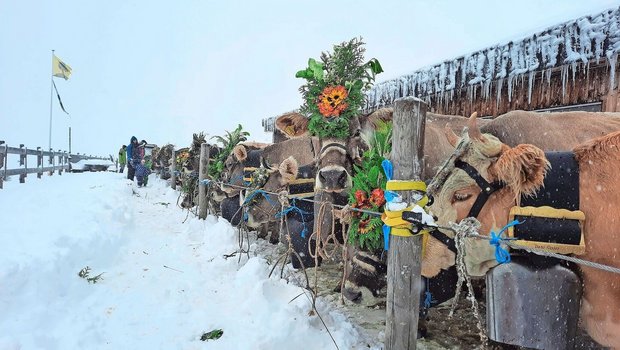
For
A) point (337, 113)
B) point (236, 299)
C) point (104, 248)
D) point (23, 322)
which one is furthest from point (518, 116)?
point (104, 248)

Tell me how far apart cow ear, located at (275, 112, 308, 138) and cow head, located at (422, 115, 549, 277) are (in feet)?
8.24

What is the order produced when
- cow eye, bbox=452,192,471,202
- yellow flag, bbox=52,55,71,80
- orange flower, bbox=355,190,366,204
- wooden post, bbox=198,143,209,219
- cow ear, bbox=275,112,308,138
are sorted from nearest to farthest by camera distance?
cow eye, bbox=452,192,471,202, orange flower, bbox=355,190,366,204, cow ear, bbox=275,112,308,138, wooden post, bbox=198,143,209,219, yellow flag, bbox=52,55,71,80

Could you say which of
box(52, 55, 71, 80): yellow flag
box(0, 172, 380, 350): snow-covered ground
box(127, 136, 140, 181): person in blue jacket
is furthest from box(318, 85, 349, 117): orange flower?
box(52, 55, 71, 80): yellow flag

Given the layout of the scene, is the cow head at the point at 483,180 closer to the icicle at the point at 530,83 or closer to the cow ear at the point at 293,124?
the cow ear at the point at 293,124

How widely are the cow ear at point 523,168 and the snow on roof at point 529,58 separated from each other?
342 cm

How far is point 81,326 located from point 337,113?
3.22m

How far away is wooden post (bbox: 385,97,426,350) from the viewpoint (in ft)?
7.18

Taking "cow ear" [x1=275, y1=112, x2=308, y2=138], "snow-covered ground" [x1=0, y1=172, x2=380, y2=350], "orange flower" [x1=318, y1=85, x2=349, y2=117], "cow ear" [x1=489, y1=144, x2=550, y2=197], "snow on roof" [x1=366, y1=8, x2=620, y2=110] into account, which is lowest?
"snow-covered ground" [x1=0, y1=172, x2=380, y2=350]

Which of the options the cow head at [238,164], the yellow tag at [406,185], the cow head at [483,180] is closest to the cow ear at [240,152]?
the cow head at [238,164]

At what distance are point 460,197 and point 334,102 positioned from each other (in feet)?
7.16

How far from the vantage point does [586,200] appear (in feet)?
6.54

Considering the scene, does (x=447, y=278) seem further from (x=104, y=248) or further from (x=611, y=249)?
(x=104, y=248)

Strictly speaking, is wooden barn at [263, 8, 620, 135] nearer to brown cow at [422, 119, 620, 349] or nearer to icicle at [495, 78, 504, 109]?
icicle at [495, 78, 504, 109]

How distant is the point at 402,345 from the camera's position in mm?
2221
